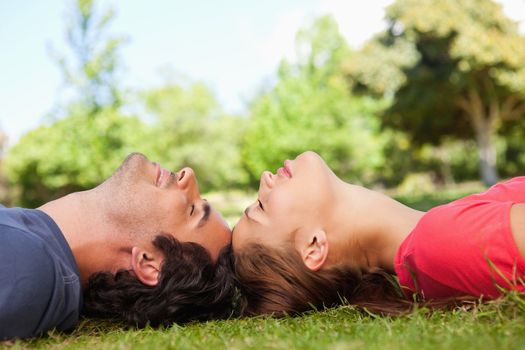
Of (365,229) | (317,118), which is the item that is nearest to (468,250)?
(365,229)

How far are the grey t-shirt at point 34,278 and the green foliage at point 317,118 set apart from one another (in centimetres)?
2955

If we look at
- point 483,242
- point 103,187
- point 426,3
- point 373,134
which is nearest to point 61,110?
point 426,3

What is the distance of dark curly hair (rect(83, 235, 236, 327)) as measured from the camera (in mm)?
3428

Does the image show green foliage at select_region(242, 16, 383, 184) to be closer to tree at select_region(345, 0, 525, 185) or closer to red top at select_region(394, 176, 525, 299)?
tree at select_region(345, 0, 525, 185)

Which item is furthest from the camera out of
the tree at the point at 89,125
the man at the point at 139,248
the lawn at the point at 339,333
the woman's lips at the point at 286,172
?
the tree at the point at 89,125

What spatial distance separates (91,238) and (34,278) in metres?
0.61

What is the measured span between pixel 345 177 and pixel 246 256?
108 feet

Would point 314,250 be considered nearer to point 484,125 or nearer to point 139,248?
point 139,248

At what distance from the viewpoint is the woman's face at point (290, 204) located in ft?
11.3

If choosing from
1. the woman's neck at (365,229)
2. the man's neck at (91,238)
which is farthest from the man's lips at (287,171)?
the man's neck at (91,238)

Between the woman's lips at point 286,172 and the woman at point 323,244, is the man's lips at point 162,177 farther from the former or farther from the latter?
the woman's lips at point 286,172

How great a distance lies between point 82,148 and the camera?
21891mm

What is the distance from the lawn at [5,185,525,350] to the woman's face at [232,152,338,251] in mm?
528

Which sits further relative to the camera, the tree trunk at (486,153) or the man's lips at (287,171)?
the tree trunk at (486,153)
